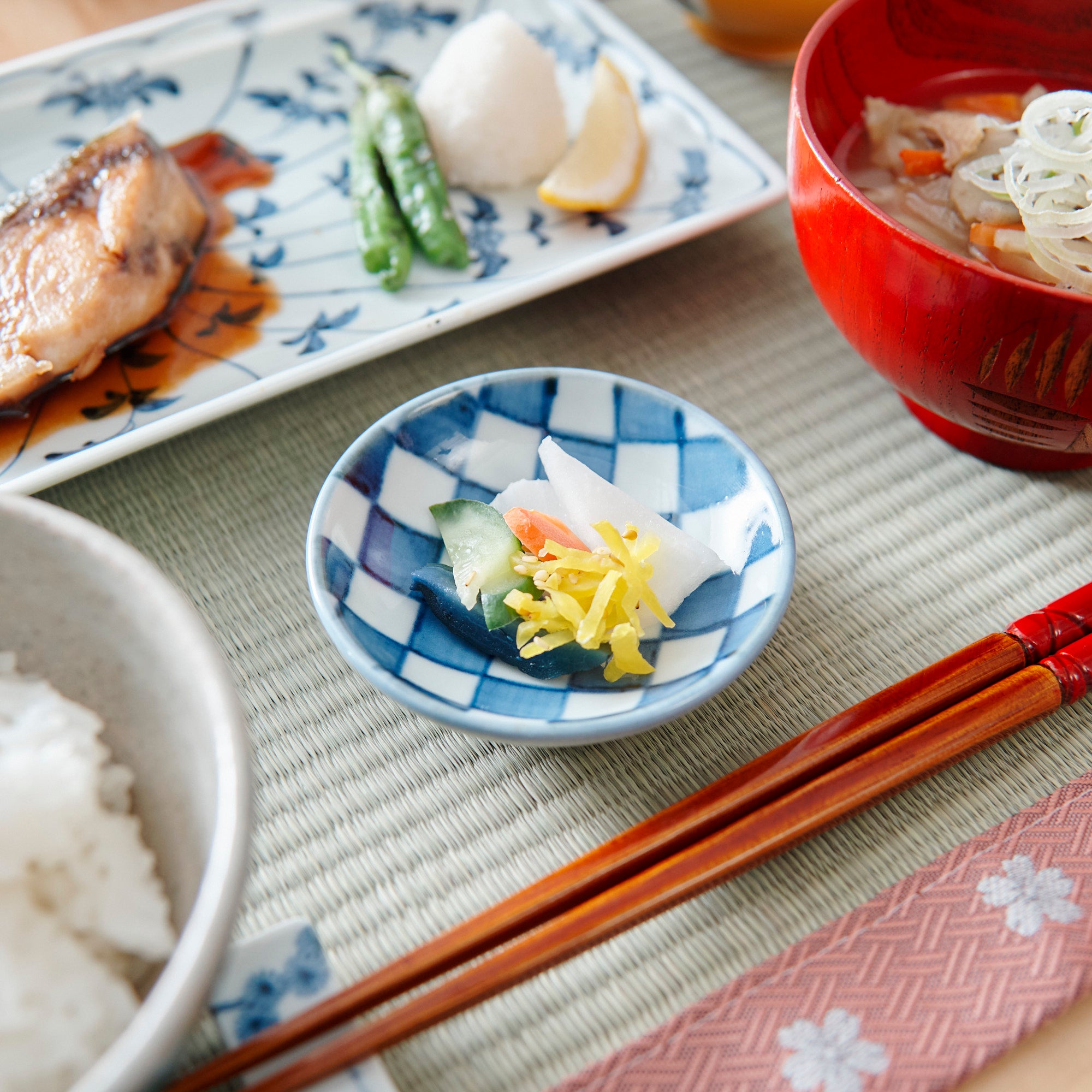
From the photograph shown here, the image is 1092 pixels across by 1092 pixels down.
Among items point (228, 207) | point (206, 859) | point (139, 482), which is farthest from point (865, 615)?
point (228, 207)

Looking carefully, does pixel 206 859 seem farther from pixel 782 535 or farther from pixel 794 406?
pixel 794 406

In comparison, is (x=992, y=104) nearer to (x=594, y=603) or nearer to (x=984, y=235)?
(x=984, y=235)

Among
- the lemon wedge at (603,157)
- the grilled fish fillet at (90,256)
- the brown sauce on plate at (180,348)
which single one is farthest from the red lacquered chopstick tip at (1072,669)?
the grilled fish fillet at (90,256)

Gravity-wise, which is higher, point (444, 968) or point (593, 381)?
point (593, 381)

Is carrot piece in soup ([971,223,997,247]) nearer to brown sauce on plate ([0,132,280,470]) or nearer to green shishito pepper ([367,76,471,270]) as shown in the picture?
green shishito pepper ([367,76,471,270])

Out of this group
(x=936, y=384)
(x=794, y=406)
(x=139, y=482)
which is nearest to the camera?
(x=936, y=384)

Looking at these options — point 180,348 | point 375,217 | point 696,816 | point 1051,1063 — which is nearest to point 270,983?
point 696,816

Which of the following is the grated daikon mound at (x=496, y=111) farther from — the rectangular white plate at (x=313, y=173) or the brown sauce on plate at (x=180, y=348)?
the brown sauce on plate at (x=180, y=348)
